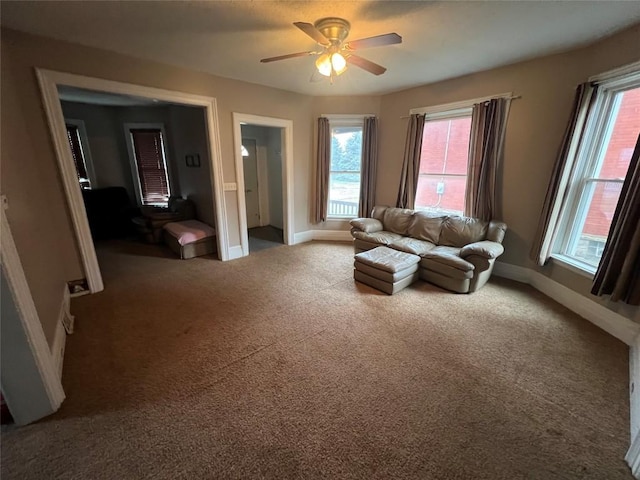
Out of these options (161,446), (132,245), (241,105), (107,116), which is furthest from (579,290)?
(107,116)

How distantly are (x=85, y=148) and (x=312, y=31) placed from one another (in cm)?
590

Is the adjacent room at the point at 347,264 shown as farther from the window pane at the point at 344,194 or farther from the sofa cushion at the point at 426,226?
the window pane at the point at 344,194

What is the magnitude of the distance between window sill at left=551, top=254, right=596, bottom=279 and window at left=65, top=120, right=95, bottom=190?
8033 mm

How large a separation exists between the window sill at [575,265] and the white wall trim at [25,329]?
4.51 metres

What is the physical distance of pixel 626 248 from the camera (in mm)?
2258

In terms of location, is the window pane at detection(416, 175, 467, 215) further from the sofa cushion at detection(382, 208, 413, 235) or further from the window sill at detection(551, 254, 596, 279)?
the window sill at detection(551, 254, 596, 279)

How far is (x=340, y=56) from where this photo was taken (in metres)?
2.18

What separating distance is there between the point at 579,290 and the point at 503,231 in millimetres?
954

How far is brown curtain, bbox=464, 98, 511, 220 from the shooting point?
3363 mm

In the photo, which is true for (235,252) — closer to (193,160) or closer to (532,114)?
(193,160)

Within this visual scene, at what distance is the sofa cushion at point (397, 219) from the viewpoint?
4184 mm

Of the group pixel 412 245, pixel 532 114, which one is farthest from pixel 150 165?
pixel 532 114

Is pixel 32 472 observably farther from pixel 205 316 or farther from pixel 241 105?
pixel 241 105

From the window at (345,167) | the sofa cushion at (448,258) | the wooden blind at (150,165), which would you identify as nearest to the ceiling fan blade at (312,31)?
the sofa cushion at (448,258)
